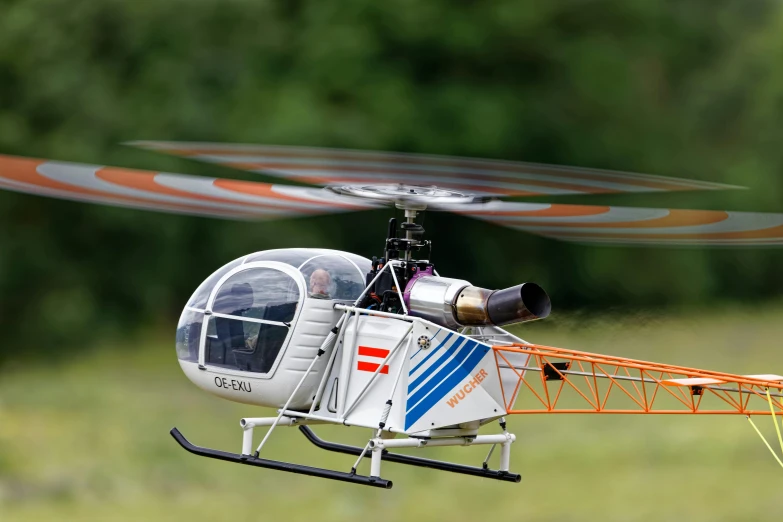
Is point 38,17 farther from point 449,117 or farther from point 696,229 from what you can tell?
point 696,229

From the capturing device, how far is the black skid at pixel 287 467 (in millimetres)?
4219

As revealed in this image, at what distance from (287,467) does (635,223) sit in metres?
1.76

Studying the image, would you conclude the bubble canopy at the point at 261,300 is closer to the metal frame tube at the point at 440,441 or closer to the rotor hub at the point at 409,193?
the rotor hub at the point at 409,193

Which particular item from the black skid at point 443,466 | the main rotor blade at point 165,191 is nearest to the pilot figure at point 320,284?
the main rotor blade at point 165,191

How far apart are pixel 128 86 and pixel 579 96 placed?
4317 mm

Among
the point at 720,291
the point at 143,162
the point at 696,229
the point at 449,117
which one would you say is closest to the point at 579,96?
the point at 449,117

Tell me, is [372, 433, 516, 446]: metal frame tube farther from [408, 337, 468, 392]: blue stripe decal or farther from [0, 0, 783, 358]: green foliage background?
[0, 0, 783, 358]: green foliage background

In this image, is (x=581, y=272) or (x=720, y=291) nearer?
(x=720, y=291)

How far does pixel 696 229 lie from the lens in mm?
4367

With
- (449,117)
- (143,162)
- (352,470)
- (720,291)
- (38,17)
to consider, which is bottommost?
(352,470)

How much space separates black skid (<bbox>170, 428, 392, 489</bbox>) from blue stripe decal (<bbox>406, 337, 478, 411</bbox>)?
324 mm

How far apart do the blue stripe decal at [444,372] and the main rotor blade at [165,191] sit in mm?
804

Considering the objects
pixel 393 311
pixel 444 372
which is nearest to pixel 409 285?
pixel 393 311

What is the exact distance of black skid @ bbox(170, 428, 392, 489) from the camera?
4.22m
